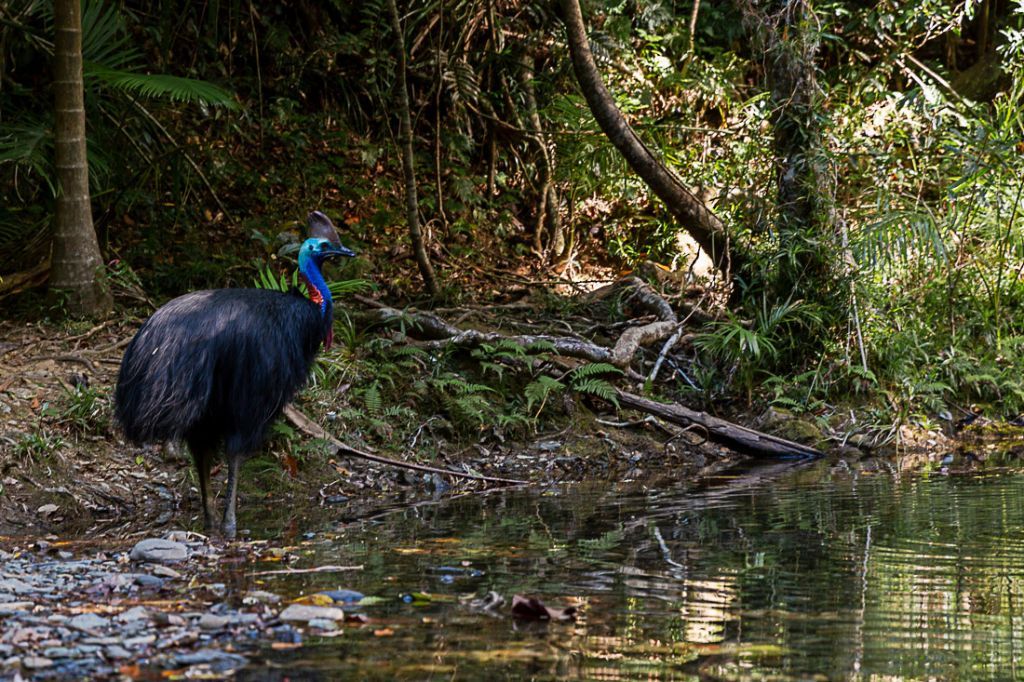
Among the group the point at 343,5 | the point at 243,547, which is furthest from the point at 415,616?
the point at 343,5

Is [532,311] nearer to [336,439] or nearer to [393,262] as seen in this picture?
[393,262]

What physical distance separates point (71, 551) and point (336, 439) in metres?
2.36

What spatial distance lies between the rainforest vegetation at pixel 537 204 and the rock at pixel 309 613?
3.18m

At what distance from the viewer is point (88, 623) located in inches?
136

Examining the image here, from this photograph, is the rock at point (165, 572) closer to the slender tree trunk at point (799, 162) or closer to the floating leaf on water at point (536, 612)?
the floating leaf on water at point (536, 612)

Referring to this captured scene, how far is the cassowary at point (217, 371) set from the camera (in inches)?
213

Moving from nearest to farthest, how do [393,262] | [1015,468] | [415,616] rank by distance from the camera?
[415,616] < [1015,468] < [393,262]

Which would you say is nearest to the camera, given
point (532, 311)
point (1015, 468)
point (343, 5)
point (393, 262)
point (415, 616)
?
point (415, 616)

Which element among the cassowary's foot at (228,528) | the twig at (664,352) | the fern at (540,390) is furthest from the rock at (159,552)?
the twig at (664,352)

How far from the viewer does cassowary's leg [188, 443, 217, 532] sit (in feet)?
18.7

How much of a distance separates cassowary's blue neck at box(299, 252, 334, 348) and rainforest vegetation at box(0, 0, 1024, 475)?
3.64ft

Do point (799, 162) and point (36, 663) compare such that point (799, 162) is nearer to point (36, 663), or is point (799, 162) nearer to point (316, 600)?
point (316, 600)

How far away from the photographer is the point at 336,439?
280 inches

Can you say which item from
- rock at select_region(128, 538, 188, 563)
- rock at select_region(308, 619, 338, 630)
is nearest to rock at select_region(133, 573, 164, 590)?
rock at select_region(128, 538, 188, 563)
